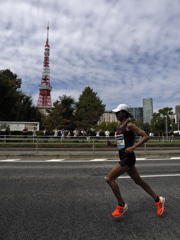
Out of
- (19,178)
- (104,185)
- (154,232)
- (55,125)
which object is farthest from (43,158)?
(55,125)

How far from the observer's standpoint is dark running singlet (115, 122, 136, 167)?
284cm

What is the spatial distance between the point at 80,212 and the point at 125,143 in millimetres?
1306

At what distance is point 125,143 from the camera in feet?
9.51

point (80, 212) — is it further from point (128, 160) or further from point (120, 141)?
point (120, 141)

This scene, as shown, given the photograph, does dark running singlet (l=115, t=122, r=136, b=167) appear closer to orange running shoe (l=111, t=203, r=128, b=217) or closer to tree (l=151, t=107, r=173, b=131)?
orange running shoe (l=111, t=203, r=128, b=217)

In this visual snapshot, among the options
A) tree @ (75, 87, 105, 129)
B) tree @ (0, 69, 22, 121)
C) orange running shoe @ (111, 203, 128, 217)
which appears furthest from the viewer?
tree @ (75, 87, 105, 129)

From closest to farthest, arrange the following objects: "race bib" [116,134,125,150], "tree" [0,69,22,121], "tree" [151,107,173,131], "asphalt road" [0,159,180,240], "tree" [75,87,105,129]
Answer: "asphalt road" [0,159,180,240] < "race bib" [116,134,125,150] < "tree" [0,69,22,121] < "tree" [75,87,105,129] < "tree" [151,107,173,131]

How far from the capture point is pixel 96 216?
9.14 ft

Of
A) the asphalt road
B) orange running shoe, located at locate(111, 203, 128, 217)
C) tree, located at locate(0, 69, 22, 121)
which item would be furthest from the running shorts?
tree, located at locate(0, 69, 22, 121)

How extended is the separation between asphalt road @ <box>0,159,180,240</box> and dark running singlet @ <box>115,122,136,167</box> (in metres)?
0.82

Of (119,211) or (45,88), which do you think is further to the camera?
(45,88)

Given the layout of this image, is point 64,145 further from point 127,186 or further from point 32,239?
point 32,239

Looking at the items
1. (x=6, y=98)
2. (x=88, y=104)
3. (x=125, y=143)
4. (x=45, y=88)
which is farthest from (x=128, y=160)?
(x=45, y=88)

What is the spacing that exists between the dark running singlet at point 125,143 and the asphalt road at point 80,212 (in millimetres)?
819
